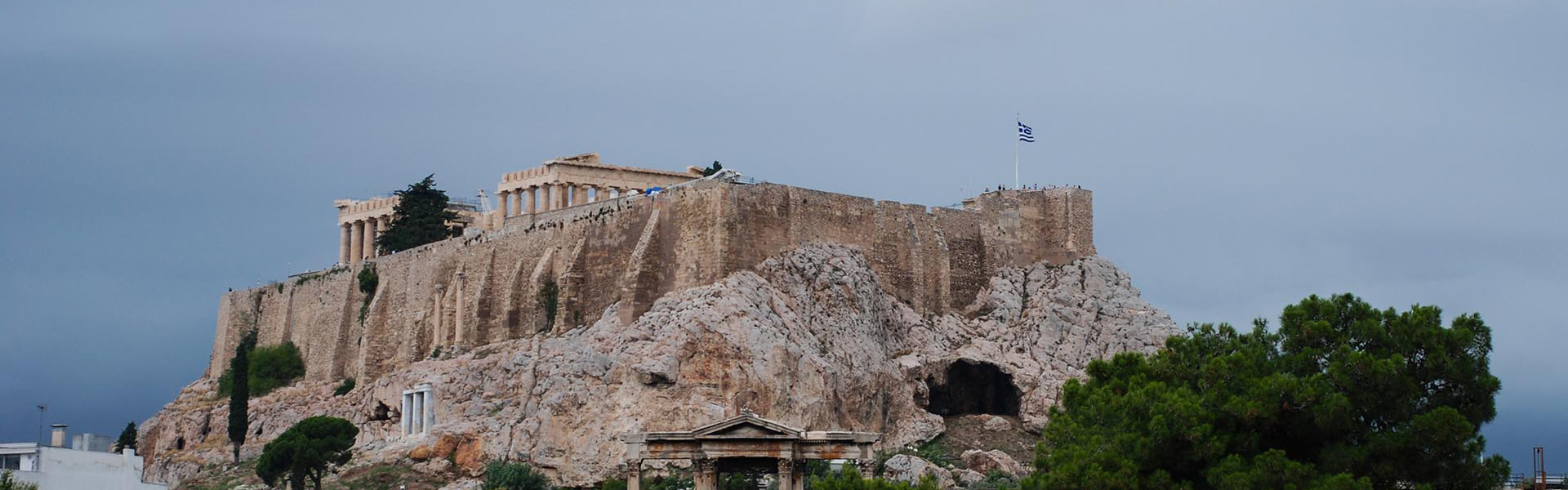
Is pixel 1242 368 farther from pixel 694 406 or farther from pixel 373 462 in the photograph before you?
pixel 373 462

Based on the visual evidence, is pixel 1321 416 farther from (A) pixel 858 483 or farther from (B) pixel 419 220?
(B) pixel 419 220

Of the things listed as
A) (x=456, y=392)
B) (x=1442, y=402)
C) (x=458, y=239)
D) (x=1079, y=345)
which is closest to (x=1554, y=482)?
(x=1079, y=345)

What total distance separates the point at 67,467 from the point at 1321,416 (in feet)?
108

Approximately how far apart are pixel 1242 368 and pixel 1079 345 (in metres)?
32.0

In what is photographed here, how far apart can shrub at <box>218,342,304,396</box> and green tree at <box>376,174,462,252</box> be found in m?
5.67

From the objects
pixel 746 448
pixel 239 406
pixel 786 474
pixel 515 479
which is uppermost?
pixel 239 406

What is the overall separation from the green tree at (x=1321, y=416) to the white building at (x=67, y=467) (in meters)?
26.7

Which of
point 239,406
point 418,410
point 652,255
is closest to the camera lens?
point 652,255

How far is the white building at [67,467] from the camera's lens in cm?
5831

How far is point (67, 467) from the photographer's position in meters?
59.4

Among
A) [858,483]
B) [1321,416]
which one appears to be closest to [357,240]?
[858,483]

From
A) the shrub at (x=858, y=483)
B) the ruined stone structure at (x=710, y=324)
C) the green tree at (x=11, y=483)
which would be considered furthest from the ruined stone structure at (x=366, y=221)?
the shrub at (x=858, y=483)

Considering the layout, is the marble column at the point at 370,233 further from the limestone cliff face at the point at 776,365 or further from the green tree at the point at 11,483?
the green tree at the point at 11,483

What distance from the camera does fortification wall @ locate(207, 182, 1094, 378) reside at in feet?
229
